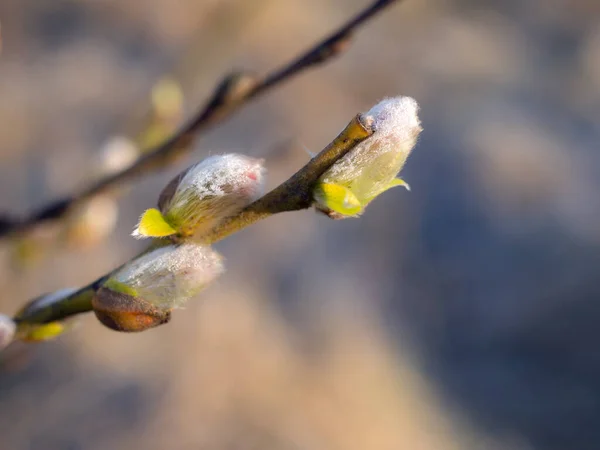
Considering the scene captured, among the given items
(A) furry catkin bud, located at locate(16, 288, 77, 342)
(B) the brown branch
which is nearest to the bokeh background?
(B) the brown branch

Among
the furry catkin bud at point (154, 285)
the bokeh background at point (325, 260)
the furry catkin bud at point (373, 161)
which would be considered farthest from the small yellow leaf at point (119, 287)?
the bokeh background at point (325, 260)

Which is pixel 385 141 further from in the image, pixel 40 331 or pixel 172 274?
pixel 40 331

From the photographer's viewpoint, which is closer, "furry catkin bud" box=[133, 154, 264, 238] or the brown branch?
"furry catkin bud" box=[133, 154, 264, 238]

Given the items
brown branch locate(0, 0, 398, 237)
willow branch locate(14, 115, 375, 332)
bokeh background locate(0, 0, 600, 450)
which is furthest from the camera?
bokeh background locate(0, 0, 600, 450)

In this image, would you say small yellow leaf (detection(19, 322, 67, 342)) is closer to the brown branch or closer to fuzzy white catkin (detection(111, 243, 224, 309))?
fuzzy white catkin (detection(111, 243, 224, 309))

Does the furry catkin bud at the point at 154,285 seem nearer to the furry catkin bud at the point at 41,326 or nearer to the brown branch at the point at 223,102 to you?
the furry catkin bud at the point at 41,326

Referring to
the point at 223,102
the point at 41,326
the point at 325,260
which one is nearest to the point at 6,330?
the point at 41,326

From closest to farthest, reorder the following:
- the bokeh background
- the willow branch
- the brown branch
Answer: the willow branch < the brown branch < the bokeh background
